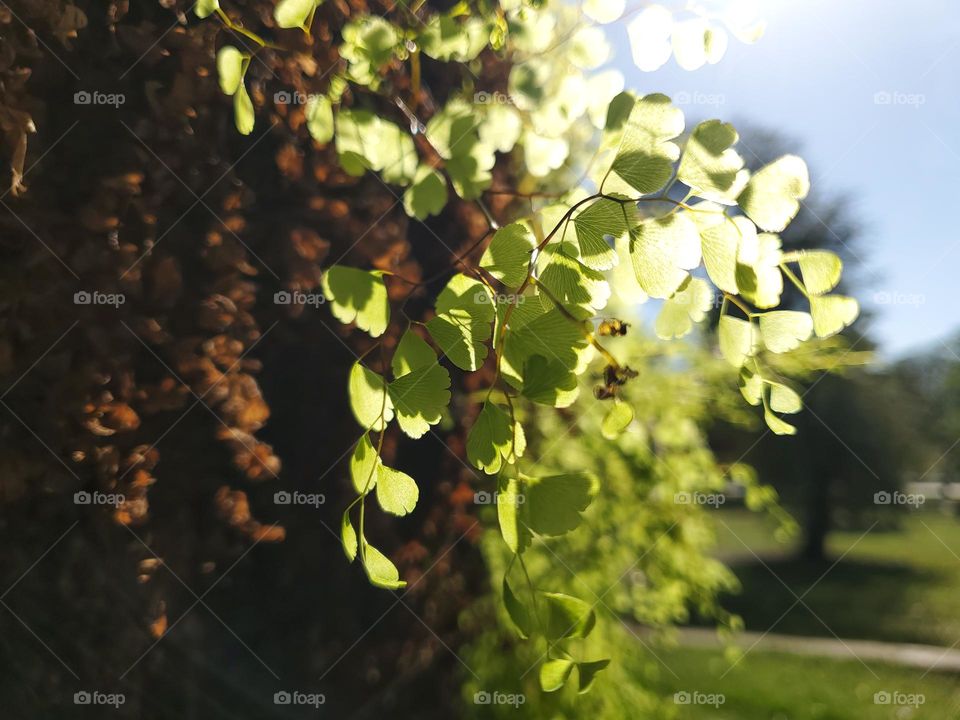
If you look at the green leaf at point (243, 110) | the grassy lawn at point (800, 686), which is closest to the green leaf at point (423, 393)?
the green leaf at point (243, 110)

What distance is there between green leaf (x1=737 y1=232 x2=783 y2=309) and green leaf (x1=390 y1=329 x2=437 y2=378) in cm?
22

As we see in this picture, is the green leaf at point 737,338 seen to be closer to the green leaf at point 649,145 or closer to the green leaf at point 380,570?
the green leaf at point 649,145

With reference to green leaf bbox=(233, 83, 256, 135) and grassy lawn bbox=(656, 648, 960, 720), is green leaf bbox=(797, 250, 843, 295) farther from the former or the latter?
grassy lawn bbox=(656, 648, 960, 720)

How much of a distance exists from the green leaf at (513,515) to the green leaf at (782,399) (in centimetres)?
20

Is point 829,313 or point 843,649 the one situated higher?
point 829,313

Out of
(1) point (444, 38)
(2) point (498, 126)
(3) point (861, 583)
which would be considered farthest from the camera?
(3) point (861, 583)

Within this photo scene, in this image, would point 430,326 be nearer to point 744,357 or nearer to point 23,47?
point 744,357

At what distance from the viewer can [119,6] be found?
88 cm

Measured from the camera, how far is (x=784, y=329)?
54 centimetres

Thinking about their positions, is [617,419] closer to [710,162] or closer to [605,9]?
[710,162]

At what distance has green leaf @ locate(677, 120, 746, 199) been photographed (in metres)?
0.44

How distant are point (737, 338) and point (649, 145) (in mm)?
181

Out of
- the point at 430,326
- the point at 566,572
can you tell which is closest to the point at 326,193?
the point at 430,326

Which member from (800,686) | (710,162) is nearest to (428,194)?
(710,162)
